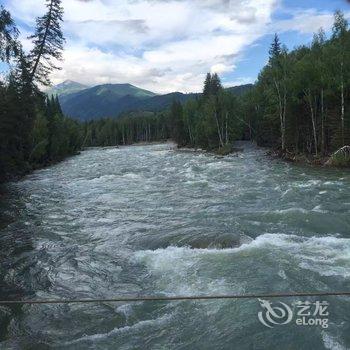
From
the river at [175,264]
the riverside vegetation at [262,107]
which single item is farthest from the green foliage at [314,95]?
the river at [175,264]

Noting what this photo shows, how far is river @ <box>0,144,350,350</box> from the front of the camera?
9688 mm

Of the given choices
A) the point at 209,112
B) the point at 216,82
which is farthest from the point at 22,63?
the point at 216,82

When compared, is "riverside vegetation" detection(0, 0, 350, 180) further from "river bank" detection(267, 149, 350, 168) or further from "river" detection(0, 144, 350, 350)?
"river" detection(0, 144, 350, 350)

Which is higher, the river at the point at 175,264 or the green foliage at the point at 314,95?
the green foliage at the point at 314,95

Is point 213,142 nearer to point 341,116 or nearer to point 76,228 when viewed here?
point 341,116

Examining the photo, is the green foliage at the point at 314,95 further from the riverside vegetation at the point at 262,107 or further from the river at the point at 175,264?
the river at the point at 175,264

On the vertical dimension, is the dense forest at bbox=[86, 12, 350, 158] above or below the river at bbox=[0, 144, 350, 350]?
above

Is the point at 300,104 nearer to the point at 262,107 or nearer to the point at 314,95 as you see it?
the point at 314,95

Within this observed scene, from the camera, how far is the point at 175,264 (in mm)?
13750

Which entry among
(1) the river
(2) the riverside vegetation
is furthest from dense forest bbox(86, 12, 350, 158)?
(1) the river

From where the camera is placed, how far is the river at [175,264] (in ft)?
31.8

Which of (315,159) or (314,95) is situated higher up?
(314,95)

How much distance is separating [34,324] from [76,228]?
9177 millimetres

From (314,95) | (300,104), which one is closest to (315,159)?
(314,95)
